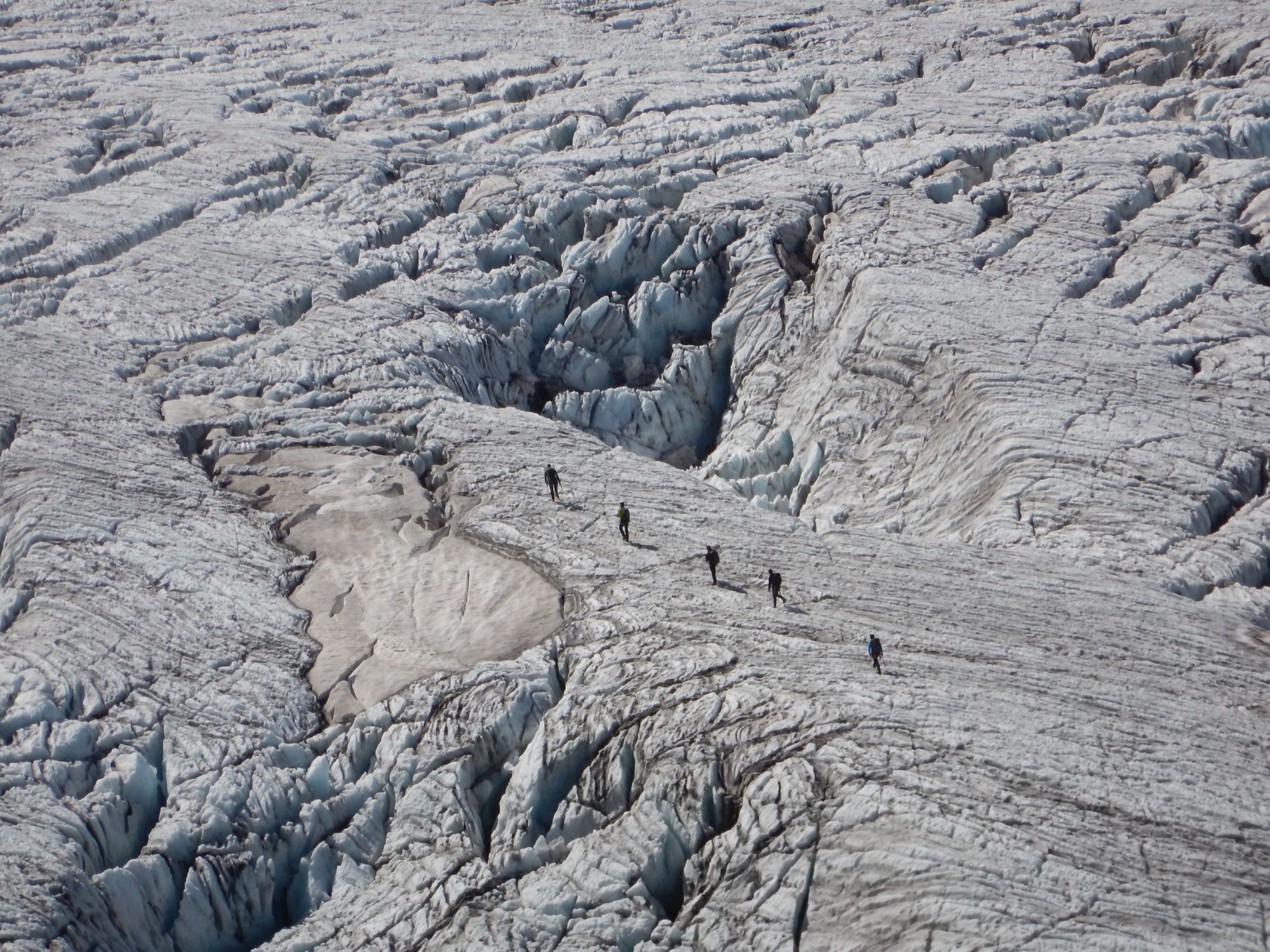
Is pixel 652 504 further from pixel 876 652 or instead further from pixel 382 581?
pixel 876 652

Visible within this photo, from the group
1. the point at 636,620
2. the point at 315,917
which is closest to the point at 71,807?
the point at 315,917

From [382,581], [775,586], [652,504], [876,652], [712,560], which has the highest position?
[712,560]

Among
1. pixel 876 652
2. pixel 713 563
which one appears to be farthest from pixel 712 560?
pixel 876 652

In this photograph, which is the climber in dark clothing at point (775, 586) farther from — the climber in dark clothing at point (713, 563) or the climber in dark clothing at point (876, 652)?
the climber in dark clothing at point (876, 652)

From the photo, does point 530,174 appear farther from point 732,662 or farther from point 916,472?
point 732,662

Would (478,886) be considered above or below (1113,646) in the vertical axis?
below

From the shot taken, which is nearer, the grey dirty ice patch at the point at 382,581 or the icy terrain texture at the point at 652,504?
the icy terrain texture at the point at 652,504

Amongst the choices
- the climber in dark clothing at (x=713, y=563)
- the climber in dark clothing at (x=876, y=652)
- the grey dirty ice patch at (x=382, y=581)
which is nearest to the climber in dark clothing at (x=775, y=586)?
the climber in dark clothing at (x=713, y=563)
